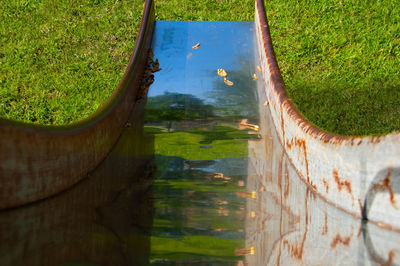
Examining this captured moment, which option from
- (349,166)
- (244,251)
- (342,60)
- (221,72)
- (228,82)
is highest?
(342,60)

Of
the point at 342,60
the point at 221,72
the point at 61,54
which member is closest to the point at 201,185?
the point at 221,72

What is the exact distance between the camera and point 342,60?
418 centimetres

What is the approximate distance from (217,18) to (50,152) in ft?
12.7

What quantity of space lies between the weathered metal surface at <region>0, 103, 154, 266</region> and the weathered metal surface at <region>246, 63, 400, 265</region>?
0.42 metres

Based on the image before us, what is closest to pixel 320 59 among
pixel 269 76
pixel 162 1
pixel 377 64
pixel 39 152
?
pixel 377 64

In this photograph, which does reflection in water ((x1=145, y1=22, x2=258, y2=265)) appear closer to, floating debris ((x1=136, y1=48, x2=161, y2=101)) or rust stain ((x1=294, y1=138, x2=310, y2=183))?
floating debris ((x1=136, y1=48, x2=161, y2=101))

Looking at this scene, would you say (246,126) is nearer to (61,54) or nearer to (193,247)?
(193,247)

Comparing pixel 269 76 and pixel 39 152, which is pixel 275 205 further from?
pixel 269 76

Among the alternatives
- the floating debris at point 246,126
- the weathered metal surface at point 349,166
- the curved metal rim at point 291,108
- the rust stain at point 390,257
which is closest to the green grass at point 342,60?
the curved metal rim at point 291,108

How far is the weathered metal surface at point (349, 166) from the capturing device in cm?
123

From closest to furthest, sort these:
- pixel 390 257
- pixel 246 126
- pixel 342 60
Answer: pixel 390 257
pixel 246 126
pixel 342 60

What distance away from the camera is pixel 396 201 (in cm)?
121

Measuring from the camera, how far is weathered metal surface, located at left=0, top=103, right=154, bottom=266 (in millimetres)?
1215

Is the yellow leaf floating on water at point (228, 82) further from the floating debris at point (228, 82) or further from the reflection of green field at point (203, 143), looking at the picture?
the reflection of green field at point (203, 143)
